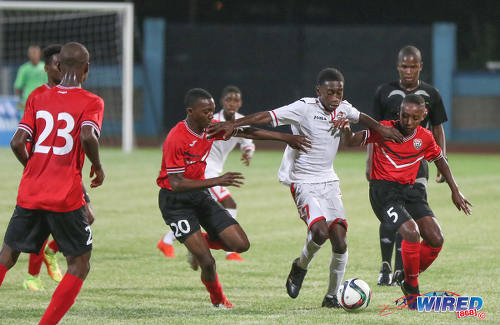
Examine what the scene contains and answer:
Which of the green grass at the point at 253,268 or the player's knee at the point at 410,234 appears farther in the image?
the player's knee at the point at 410,234

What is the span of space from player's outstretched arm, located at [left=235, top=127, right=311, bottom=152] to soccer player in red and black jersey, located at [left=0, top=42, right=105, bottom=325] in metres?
1.64

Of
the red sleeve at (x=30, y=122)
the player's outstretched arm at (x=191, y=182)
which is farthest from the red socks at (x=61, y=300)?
the player's outstretched arm at (x=191, y=182)

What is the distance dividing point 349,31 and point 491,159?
21.6 feet

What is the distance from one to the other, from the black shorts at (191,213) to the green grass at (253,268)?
24.5 inches

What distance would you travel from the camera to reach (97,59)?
28.6m

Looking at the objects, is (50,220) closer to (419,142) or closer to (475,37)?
(419,142)

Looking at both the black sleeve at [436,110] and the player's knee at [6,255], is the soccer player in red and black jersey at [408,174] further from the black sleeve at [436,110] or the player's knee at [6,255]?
the player's knee at [6,255]

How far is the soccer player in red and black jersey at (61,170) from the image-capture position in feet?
18.8

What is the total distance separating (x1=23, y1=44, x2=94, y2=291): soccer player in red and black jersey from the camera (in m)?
7.23

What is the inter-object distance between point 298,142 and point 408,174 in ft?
3.42

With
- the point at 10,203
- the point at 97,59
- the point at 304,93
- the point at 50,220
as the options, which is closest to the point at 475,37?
the point at 304,93

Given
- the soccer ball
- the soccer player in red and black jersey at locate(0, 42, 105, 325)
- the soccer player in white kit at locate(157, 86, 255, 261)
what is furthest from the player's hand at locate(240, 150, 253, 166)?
the soccer player in red and black jersey at locate(0, 42, 105, 325)

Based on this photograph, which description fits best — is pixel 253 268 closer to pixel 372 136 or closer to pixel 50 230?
pixel 372 136

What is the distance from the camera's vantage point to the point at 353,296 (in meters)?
6.87
